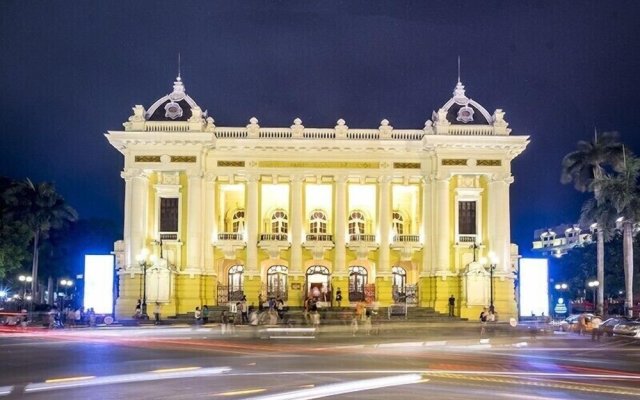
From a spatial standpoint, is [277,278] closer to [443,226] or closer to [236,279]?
[236,279]

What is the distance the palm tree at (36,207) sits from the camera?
71.0 m

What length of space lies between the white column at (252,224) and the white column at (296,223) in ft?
8.24

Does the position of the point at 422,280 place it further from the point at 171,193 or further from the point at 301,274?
the point at 171,193

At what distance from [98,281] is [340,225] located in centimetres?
1773

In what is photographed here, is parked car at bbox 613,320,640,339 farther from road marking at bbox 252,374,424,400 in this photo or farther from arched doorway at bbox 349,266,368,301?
arched doorway at bbox 349,266,368,301

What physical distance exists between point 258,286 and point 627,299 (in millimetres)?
24310

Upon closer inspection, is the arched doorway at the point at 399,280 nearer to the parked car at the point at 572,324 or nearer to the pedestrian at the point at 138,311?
the parked car at the point at 572,324

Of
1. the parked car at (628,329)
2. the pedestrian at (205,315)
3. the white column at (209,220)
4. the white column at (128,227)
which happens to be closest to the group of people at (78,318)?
the white column at (128,227)

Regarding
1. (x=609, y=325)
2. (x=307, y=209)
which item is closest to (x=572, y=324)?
(x=609, y=325)

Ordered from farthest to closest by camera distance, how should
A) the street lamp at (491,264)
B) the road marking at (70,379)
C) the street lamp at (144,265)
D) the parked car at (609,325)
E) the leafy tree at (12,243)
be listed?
the leafy tree at (12,243) → the street lamp at (491,264) → the street lamp at (144,265) → the parked car at (609,325) → the road marking at (70,379)

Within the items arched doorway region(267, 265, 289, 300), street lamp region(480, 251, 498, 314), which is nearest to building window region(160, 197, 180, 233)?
arched doorway region(267, 265, 289, 300)

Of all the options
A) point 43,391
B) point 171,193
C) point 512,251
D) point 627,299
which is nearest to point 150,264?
point 171,193

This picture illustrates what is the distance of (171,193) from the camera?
61.0 metres

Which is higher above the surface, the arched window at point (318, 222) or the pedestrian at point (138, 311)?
the arched window at point (318, 222)
